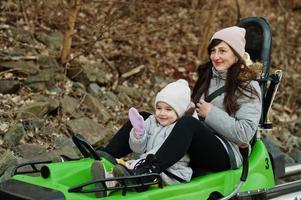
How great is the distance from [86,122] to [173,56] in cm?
332

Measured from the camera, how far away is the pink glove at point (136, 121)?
4.04 meters

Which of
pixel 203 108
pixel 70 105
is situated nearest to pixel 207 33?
pixel 70 105

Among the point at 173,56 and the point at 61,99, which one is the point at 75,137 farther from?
the point at 173,56

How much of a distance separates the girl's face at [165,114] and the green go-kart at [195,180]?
430 mm

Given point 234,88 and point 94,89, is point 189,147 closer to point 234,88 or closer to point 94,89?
point 234,88

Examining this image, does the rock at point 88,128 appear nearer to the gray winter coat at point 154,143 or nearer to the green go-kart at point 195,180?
the green go-kart at point 195,180

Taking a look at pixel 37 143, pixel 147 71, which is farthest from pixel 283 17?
pixel 37 143

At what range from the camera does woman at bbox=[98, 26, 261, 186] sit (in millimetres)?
3910

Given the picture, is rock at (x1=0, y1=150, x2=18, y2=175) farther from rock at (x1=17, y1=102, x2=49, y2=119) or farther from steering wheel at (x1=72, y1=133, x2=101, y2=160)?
steering wheel at (x1=72, y1=133, x2=101, y2=160)

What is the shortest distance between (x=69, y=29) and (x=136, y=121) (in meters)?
3.47

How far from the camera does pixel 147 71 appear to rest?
8609 millimetres

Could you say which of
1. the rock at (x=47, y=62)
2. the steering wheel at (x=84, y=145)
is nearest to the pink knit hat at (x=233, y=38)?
the steering wheel at (x=84, y=145)

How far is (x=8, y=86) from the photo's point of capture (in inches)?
261

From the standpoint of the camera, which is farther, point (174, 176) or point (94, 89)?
point (94, 89)
